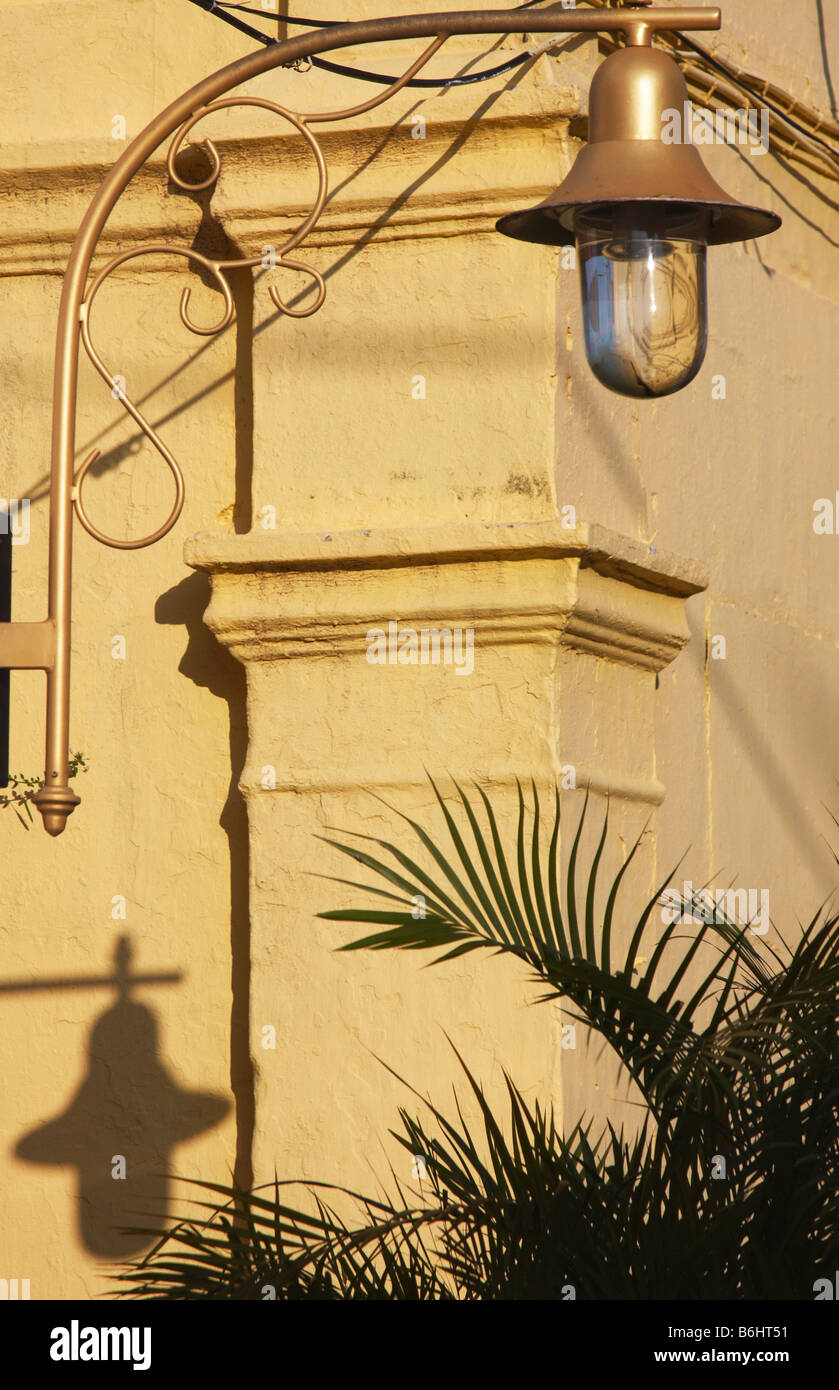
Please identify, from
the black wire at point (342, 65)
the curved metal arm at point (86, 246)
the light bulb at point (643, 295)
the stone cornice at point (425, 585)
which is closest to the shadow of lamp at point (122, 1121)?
the stone cornice at point (425, 585)

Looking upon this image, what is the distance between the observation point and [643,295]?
292 cm

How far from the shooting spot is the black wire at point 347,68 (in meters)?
4.02

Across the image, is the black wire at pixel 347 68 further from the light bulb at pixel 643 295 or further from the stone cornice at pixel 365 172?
the light bulb at pixel 643 295

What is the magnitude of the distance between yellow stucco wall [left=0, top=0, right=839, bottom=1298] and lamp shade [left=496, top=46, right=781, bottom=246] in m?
0.92

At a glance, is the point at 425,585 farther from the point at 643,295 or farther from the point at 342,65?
the point at 342,65

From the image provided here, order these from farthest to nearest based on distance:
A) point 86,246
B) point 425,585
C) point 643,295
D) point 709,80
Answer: point 709,80, point 425,585, point 86,246, point 643,295

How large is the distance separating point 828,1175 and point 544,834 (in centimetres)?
133

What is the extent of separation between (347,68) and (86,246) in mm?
1213

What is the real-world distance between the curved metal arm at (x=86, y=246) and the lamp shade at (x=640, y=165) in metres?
0.08

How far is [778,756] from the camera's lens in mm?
5219

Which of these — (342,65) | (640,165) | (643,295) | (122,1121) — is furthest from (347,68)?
(122,1121)

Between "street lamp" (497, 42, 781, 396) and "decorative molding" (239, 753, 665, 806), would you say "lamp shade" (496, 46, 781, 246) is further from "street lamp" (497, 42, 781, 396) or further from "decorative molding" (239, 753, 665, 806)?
"decorative molding" (239, 753, 665, 806)
